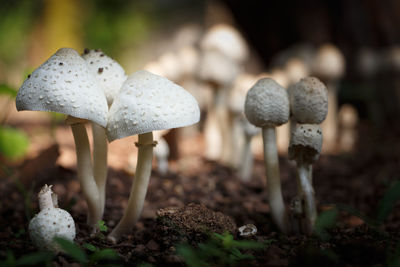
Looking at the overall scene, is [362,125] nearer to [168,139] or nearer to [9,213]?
[168,139]

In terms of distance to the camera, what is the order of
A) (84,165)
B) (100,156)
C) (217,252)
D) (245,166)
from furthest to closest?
(245,166) < (100,156) < (84,165) < (217,252)

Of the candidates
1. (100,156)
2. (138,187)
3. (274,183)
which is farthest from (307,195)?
(100,156)

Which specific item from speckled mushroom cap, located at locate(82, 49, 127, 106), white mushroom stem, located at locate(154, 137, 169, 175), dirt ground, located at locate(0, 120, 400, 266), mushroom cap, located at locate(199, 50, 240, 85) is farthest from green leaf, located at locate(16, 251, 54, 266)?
mushroom cap, located at locate(199, 50, 240, 85)

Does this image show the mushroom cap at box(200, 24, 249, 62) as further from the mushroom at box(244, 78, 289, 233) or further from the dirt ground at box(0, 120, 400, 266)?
the mushroom at box(244, 78, 289, 233)

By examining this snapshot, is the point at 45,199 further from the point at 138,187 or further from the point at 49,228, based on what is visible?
the point at 138,187

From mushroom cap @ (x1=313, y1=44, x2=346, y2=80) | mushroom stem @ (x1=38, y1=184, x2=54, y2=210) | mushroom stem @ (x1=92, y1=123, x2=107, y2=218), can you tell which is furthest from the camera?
mushroom cap @ (x1=313, y1=44, x2=346, y2=80)

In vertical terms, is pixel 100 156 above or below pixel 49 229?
above

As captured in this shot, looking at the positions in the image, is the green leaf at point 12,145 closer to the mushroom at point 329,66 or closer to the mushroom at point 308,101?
the mushroom at point 308,101
